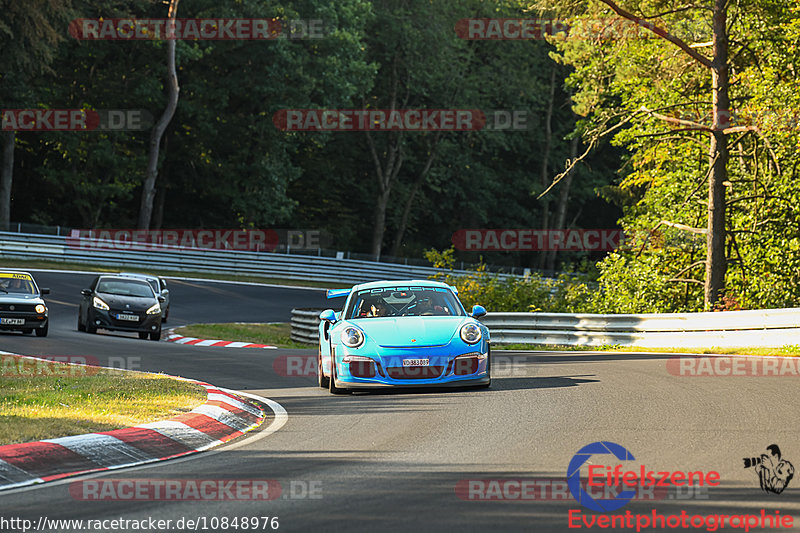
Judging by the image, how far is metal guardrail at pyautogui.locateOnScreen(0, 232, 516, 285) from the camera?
145 ft

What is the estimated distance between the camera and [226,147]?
5341cm

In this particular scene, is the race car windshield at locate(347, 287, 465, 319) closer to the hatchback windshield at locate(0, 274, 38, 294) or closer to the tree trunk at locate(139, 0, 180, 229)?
the hatchback windshield at locate(0, 274, 38, 294)

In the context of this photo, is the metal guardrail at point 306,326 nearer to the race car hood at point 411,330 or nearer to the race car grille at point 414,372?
the race car hood at point 411,330

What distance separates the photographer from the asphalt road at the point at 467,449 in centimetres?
613

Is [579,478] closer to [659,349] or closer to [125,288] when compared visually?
[659,349]

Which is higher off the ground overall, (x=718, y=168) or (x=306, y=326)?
(x=718, y=168)

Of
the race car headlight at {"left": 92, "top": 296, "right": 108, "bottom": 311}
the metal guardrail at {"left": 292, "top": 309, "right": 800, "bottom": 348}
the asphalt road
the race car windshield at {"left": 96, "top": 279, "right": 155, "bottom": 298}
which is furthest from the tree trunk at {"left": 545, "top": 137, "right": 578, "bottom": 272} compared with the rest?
the asphalt road

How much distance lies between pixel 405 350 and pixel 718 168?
16112 millimetres

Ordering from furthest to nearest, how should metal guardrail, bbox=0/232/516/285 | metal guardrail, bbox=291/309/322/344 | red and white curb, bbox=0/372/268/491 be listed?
metal guardrail, bbox=0/232/516/285 → metal guardrail, bbox=291/309/322/344 → red and white curb, bbox=0/372/268/491

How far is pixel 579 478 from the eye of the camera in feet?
23.1

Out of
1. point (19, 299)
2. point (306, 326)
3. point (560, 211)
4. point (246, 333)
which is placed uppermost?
point (560, 211)

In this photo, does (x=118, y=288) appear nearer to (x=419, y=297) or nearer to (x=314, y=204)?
(x=419, y=297)

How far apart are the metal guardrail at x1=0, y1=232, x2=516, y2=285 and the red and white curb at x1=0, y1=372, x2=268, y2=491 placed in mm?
35201

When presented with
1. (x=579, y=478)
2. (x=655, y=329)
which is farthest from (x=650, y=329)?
(x=579, y=478)
